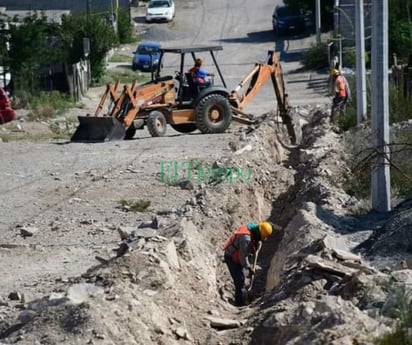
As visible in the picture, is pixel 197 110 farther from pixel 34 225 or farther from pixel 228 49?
pixel 228 49

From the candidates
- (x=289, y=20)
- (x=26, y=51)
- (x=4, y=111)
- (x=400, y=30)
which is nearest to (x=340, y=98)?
(x=4, y=111)

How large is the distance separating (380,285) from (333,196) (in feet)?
22.7

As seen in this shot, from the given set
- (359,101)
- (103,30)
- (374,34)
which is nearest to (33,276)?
(374,34)

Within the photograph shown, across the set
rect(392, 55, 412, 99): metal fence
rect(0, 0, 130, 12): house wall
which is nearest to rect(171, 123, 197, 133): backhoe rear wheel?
A: rect(392, 55, 412, 99): metal fence

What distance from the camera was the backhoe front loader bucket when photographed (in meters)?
29.6

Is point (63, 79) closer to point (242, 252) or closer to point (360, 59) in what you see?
point (360, 59)

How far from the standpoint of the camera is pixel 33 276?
51.3 feet

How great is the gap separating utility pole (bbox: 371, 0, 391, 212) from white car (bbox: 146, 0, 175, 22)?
52556 mm

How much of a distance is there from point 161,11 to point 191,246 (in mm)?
54885

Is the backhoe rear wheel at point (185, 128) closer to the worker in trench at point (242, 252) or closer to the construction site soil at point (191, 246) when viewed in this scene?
the construction site soil at point (191, 246)

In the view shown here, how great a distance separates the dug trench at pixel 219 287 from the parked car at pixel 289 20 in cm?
4382

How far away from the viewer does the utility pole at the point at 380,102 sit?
52.5 ft

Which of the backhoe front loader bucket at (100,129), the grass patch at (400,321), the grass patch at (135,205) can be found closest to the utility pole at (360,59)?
the grass patch at (135,205)

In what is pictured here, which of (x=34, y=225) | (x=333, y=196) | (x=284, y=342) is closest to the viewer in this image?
(x=284, y=342)
